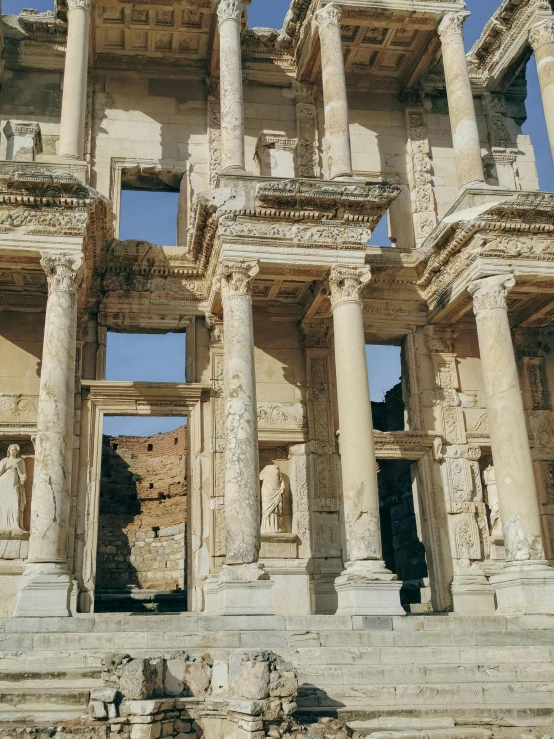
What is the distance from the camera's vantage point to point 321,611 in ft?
53.1

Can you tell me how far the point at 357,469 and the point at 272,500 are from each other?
296cm

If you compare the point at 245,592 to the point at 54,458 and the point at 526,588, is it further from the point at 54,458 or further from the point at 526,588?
the point at 526,588

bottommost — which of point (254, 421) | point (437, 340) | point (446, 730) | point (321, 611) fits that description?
point (446, 730)

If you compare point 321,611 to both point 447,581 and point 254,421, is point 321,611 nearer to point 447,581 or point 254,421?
point 447,581

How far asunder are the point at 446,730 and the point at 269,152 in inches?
539

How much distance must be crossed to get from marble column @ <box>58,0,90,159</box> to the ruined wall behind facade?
504 inches

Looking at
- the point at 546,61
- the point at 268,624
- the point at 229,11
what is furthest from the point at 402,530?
the point at 229,11

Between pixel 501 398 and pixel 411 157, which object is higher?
pixel 411 157

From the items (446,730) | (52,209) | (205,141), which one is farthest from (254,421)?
(205,141)

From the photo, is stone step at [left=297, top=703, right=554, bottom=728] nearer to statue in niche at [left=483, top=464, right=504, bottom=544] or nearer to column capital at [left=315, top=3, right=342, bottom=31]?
statue in niche at [left=483, top=464, right=504, bottom=544]

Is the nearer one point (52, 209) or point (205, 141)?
point (52, 209)

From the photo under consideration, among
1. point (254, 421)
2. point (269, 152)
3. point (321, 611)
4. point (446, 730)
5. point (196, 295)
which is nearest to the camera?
point (446, 730)

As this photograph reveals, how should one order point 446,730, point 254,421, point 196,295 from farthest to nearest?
point 196,295
point 254,421
point 446,730

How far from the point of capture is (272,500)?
1688cm
